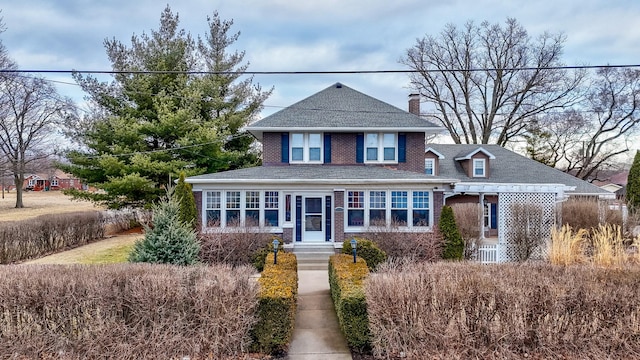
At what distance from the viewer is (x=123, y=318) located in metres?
5.66

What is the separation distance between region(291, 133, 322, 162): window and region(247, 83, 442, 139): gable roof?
1.75ft

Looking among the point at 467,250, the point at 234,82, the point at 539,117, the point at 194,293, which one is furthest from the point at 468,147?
the point at 194,293

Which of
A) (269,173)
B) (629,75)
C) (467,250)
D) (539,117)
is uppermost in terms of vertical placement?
(629,75)

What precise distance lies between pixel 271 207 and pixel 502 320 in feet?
33.8

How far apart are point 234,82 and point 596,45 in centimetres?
2263

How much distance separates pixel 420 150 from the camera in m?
16.8

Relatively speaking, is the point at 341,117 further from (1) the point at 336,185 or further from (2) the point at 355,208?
(2) the point at 355,208

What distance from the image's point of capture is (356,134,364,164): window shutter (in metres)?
16.7

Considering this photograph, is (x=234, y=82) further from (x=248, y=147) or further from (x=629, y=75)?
(x=629, y=75)

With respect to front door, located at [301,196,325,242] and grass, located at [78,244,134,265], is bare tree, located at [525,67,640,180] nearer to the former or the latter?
front door, located at [301,196,325,242]

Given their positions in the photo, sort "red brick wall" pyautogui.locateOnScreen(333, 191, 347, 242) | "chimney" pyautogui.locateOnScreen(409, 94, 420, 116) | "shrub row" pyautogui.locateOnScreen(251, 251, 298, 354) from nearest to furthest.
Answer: "shrub row" pyautogui.locateOnScreen(251, 251, 298, 354), "red brick wall" pyautogui.locateOnScreen(333, 191, 347, 242), "chimney" pyautogui.locateOnScreen(409, 94, 420, 116)

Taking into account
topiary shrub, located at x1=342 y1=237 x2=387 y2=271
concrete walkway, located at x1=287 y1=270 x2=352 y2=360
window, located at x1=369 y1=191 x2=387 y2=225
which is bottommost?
concrete walkway, located at x1=287 y1=270 x2=352 y2=360

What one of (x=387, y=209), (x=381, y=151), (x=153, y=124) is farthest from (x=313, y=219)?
(x=153, y=124)

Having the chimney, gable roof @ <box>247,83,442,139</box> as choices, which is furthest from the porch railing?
the chimney
